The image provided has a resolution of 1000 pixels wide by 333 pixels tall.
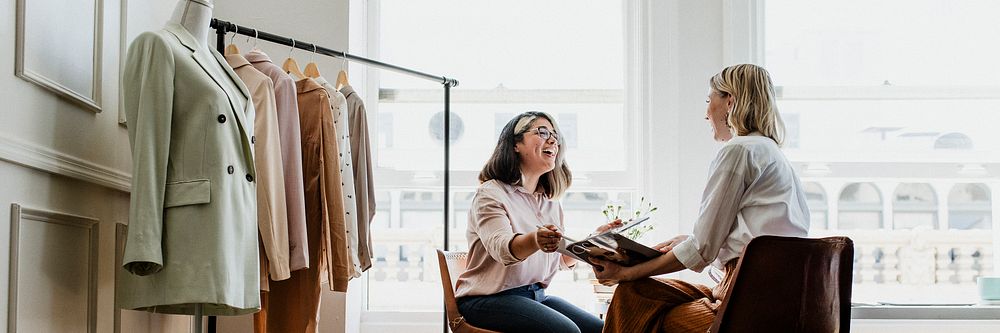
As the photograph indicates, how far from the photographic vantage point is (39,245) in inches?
83.5

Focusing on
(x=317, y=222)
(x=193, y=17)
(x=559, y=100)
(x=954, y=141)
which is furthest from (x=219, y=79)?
(x=954, y=141)

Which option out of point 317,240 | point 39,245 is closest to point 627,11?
point 317,240

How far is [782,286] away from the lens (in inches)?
87.0

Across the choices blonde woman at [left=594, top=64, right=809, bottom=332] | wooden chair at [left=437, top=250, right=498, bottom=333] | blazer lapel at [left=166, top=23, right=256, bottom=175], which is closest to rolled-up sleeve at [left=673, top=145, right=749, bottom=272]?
blonde woman at [left=594, top=64, right=809, bottom=332]

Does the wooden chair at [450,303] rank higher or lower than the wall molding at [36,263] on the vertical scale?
lower

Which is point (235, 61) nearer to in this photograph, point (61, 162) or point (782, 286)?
point (61, 162)

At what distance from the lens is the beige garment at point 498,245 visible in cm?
293

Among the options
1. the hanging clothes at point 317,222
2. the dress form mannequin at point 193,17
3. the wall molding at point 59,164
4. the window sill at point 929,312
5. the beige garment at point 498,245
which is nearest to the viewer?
the wall molding at point 59,164

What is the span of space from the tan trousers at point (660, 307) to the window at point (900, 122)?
6.20 ft

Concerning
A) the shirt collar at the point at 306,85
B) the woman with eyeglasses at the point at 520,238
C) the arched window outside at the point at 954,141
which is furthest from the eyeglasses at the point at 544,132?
the arched window outside at the point at 954,141

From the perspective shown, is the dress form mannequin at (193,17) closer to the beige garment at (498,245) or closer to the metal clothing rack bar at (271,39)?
the metal clothing rack bar at (271,39)

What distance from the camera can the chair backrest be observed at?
219 cm

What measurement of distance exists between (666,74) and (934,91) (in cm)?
118

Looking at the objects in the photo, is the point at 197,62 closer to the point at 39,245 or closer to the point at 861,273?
the point at 39,245
